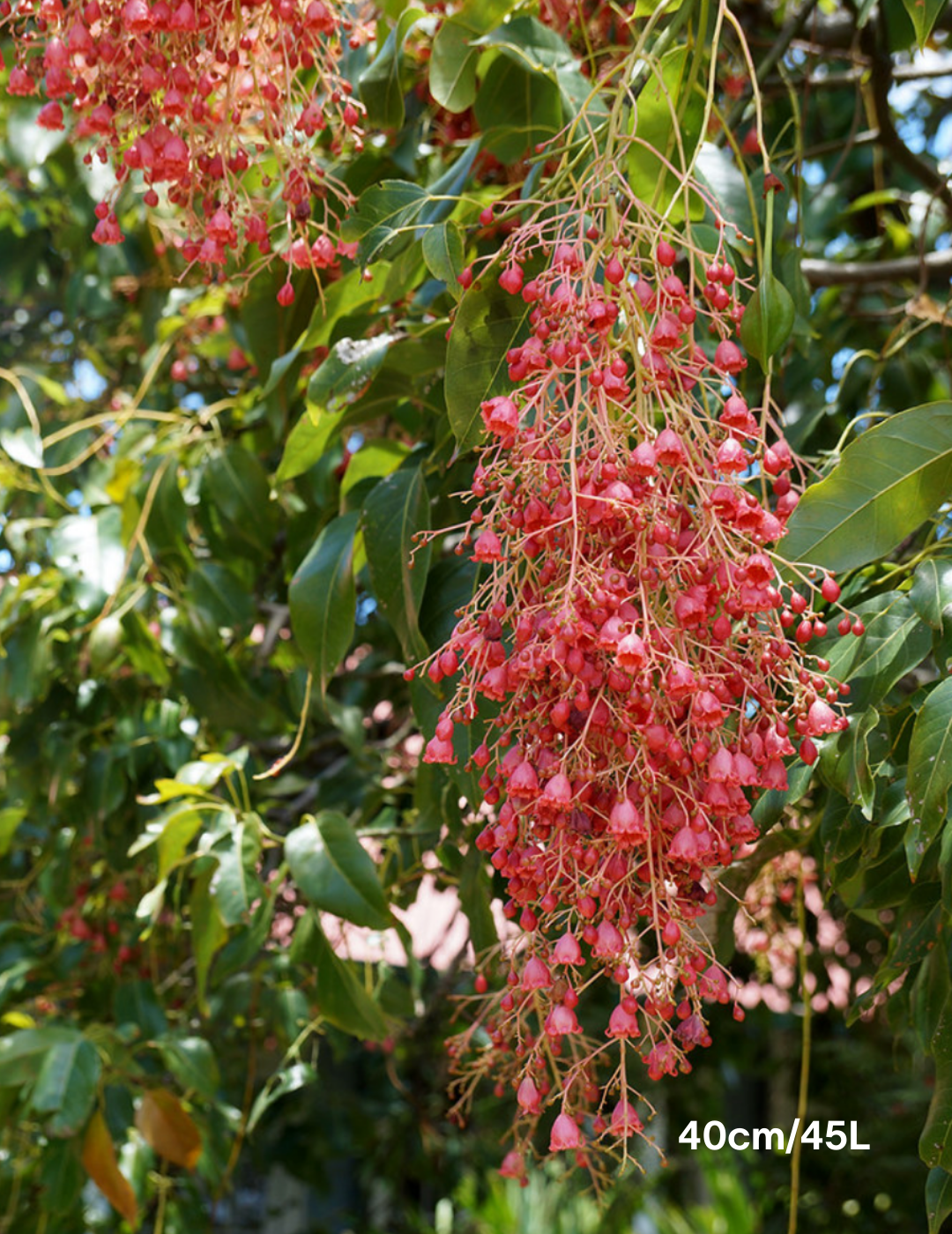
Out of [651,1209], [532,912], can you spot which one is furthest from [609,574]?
[651,1209]

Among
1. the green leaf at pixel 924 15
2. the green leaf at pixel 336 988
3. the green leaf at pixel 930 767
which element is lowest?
the green leaf at pixel 336 988

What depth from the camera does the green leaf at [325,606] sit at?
1237 mm

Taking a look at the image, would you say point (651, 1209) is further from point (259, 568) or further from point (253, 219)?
point (253, 219)

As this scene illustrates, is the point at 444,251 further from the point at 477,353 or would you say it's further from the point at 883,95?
the point at 883,95

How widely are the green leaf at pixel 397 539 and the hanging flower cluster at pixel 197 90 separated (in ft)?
0.71

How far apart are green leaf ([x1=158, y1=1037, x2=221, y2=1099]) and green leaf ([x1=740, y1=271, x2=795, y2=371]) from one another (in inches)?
49.5

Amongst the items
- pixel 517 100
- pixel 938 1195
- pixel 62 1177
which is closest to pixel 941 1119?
pixel 938 1195

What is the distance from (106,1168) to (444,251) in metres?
1.34

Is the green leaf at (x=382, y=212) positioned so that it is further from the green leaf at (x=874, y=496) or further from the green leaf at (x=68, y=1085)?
the green leaf at (x=68, y=1085)

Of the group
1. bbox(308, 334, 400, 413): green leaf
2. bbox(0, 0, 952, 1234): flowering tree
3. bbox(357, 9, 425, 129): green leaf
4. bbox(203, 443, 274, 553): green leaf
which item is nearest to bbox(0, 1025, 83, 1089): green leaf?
bbox(0, 0, 952, 1234): flowering tree

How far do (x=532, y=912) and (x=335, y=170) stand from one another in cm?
92

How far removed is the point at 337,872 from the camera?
1285 mm

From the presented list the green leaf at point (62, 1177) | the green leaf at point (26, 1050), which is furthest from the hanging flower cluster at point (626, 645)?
the green leaf at point (62, 1177)

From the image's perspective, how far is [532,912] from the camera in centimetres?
87
